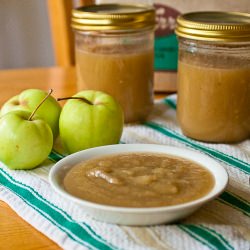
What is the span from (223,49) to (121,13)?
214 millimetres

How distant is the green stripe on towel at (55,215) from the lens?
0.72 m

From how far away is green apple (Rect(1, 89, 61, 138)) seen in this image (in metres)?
1.01

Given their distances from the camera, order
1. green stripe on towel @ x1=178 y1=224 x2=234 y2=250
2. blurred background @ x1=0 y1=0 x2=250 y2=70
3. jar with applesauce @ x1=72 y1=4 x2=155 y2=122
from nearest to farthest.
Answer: green stripe on towel @ x1=178 y1=224 x2=234 y2=250 → jar with applesauce @ x1=72 y1=4 x2=155 y2=122 → blurred background @ x1=0 y1=0 x2=250 y2=70

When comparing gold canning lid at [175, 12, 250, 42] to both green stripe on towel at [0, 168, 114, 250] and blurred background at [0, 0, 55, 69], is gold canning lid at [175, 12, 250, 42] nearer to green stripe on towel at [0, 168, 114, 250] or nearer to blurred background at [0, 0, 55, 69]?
green stripe on towel at [0, 168, 114, 250]

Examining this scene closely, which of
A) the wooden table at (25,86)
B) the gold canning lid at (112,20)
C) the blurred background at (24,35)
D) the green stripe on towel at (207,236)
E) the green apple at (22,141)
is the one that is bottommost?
the blurred background at (24,35)

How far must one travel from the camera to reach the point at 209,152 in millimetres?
1022

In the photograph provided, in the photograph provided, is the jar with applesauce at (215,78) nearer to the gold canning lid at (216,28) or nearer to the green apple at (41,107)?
the gold canning lid at (216,28)

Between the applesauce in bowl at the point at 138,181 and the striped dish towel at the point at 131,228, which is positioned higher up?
the applesauce in bowl at the point at 138,181

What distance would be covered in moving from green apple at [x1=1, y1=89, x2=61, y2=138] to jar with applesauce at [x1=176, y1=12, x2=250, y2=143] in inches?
9.1

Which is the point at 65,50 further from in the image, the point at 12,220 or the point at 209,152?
the point at 12,220

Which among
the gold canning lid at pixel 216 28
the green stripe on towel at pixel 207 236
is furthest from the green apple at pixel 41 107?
the green stripe on towel at pixel 207 236

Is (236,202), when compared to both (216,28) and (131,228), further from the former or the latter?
(216,28)

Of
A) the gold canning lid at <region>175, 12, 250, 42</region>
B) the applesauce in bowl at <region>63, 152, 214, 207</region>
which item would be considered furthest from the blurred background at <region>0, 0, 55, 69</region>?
the applesauce in bowl at <region>63, 152, 214, 207</region>

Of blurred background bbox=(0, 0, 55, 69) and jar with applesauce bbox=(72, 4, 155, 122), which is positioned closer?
jar with applesauce bbox=(72, 4, 155, 122)
